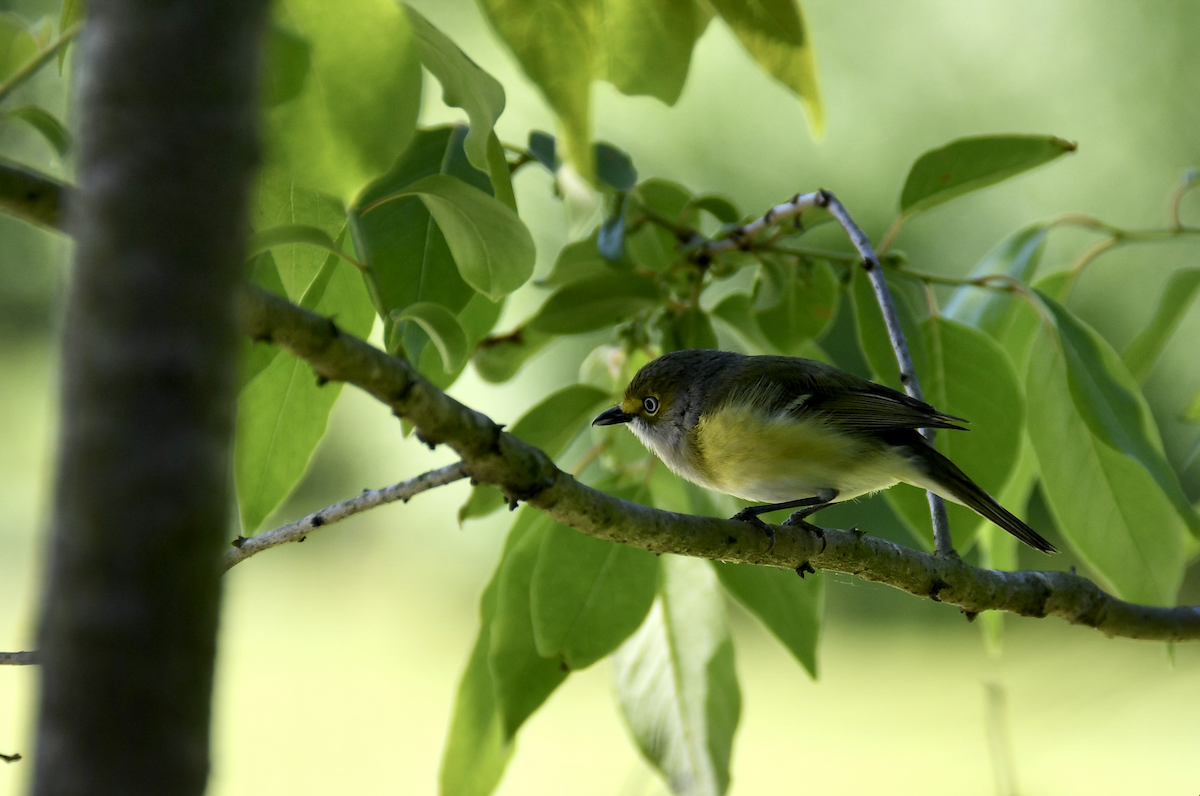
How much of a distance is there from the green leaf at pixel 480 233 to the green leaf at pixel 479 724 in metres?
0.29

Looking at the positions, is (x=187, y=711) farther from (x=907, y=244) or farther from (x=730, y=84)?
(x=730, y=84)

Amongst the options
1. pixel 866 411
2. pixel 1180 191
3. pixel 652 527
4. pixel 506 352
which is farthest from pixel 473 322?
pixel 1180 191

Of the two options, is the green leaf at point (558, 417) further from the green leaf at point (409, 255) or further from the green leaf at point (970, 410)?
the green leaf at point (970, 410)

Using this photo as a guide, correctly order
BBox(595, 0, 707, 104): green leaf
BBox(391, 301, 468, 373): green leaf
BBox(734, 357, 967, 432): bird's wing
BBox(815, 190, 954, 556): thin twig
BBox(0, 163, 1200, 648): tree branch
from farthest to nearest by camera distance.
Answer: BBox(734, 357, 967, 432): bird's wing < BBox(815, 190, 954, 556): thin twig < BBox(595, 0, 707, 104): green leaf < BBox(391, 301, 468, 373): green leaf < BBox(0, 163, 1200, 648): tree branch

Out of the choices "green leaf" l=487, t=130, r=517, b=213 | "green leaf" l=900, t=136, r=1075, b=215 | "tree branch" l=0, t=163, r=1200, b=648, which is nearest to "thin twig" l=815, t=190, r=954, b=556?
"tree branch" l=0, t=163, r=1200, b=648

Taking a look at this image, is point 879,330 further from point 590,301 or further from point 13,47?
point 13,47

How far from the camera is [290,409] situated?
2.18ft

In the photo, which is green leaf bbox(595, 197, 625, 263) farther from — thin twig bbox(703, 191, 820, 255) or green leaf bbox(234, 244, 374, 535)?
green leaf bbox(234, 244, 374, 535)

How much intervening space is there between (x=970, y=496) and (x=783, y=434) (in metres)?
0.17

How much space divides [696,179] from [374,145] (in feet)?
5.41

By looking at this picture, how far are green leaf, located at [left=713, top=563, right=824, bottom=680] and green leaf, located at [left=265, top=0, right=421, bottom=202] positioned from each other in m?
0.46

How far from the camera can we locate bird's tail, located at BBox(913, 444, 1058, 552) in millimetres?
780

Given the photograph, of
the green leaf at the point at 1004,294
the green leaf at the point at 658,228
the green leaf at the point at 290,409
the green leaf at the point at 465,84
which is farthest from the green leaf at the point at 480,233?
the green leaf at the point at 1004,294

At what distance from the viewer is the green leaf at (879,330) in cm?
76
